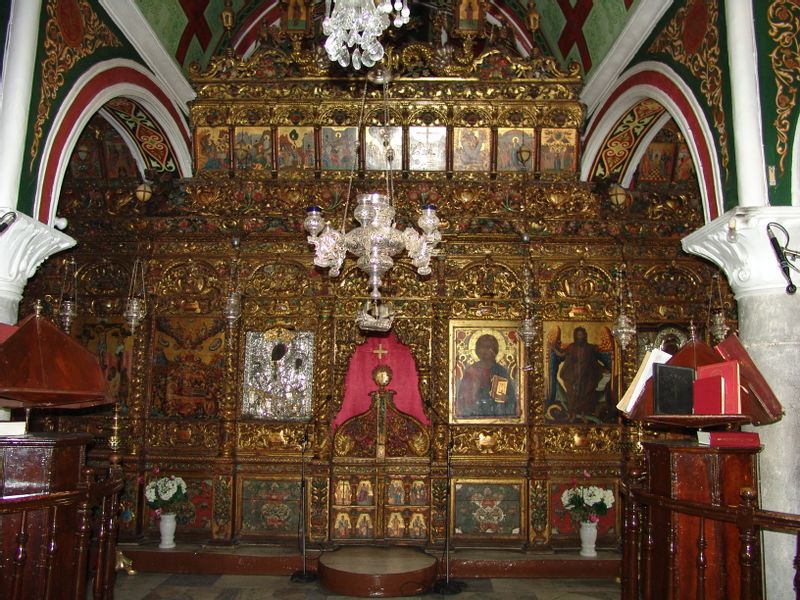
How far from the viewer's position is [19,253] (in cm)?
601

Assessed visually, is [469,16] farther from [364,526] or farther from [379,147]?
[364,526]

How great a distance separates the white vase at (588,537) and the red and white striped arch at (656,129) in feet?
11.5

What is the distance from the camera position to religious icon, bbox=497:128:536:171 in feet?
27.8

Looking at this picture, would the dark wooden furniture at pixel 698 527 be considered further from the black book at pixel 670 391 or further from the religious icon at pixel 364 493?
the religious icon at pixel 364 493

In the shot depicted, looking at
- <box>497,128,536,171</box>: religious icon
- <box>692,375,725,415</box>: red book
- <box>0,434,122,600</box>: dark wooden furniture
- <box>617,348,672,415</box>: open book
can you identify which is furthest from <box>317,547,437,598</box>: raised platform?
<box>497,128,536,171</box>: religious icon

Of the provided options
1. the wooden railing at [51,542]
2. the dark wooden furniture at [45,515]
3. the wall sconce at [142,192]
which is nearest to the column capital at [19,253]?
the dark wooden furniture at [45,515]

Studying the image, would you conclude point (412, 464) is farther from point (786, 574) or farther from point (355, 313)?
point (786, 574)

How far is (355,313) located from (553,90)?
136 inches

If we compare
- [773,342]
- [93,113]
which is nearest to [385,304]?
[93,113]

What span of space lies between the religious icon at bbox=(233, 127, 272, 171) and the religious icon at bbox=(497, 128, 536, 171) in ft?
8.97

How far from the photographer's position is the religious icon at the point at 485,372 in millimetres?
8078

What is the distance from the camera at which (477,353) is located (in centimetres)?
819

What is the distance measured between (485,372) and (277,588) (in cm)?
314

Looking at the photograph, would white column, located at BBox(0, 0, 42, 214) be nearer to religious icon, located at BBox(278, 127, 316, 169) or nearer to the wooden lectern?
the wooden lectern
